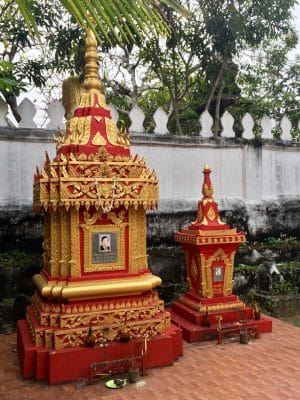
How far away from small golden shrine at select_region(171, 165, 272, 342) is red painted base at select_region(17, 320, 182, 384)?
50.1 inches

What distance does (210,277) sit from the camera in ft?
20.8

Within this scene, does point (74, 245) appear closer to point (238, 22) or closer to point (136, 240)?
point (136, 240)

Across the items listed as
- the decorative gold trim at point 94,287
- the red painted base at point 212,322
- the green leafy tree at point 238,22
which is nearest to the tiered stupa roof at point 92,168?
the decorative gold trim at point 94,287

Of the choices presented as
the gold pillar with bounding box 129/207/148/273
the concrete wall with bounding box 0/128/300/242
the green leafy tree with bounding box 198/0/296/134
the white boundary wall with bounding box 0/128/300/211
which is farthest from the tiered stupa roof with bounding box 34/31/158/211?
the green leafy tree with bounding box 198/0/296/134

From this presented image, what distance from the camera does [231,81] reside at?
1020 cm

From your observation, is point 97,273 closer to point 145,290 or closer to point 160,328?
point 145,290

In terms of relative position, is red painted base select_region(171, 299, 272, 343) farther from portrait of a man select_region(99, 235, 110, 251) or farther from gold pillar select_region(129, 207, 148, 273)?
portrait of a man select_region(99, 235, 110, 251)

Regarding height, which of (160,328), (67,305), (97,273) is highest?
(97,273)

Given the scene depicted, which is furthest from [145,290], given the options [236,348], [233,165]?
[233,165]

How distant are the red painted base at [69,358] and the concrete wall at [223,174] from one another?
291cm

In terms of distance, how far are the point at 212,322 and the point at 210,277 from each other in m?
0.70

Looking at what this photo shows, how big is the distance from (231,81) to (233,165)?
2.84 m

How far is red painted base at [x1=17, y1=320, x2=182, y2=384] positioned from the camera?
4.46 meters

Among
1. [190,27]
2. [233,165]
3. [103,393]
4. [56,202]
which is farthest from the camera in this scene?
[190,27]
